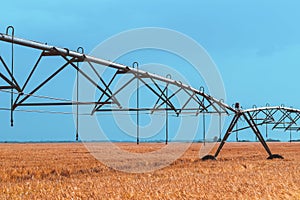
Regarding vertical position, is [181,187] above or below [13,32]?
below

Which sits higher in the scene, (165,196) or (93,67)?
(93,67)

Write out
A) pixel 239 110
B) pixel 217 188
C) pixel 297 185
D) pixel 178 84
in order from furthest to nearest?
1. pixel 239 110
2. pixel 178 84
3. pixel 297 185
4. pixel 217 188

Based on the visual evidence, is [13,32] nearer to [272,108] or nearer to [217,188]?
[217,188]

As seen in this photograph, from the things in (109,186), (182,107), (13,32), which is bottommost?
(109,186)

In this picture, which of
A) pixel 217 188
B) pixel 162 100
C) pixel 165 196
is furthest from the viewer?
pixel 162 100

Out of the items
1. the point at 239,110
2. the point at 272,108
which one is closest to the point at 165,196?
the point at 239,110

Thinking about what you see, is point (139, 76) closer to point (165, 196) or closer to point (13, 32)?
point (13, 32)

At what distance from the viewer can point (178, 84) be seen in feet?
69.5

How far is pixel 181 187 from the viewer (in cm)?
1324

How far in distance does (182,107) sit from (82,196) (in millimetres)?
11153

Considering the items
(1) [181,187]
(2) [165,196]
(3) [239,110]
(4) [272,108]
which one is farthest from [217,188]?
(4) [272,108]

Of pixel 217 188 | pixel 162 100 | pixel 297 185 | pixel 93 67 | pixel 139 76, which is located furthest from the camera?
pixel 162 100

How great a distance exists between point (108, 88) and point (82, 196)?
508 centimetres

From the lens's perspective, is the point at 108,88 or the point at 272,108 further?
the point at 272,108
